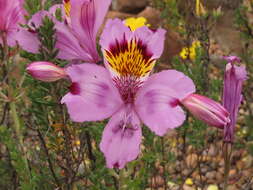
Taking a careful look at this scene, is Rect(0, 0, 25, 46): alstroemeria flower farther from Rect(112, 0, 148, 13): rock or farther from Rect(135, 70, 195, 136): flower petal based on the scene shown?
Rect(112, 0, 148, 13): rock

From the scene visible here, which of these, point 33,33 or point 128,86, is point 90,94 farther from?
point 33,33

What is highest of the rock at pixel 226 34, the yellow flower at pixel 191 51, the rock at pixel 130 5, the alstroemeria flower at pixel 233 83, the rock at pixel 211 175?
the alstroemeria flower at pixel 233 83

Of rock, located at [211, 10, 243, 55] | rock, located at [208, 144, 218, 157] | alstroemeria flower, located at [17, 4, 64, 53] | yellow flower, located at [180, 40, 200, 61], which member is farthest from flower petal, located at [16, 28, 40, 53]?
rock, located at [211, 10, 243, 55]

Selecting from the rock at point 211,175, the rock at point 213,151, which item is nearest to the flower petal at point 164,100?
the rock at point 211,175

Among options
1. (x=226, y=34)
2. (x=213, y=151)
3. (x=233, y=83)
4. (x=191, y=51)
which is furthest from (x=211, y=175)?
(x=226, y=34)

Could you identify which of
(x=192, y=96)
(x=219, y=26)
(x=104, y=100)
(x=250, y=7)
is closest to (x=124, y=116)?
(x=104, y=100)

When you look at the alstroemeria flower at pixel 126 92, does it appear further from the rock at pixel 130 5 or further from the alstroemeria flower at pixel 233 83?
the rock at pixel 130 5
